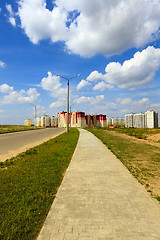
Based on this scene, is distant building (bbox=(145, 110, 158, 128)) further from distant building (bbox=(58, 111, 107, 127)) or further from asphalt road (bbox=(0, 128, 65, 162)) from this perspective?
asphalt road (bbox=(0, 128, 65, 162))

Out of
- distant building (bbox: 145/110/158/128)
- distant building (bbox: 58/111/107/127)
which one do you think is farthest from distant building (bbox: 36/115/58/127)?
distant building (bbox: 145/110/158/128)

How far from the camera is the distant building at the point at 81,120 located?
86.4 m

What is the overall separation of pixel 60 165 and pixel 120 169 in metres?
2.46

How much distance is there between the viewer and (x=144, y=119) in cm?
9375

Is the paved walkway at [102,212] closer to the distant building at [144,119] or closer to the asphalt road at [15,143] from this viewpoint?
the asphalt road at [15,143]

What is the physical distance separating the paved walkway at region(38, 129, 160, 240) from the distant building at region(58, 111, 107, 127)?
81.5 meters

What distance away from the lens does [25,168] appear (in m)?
5.64

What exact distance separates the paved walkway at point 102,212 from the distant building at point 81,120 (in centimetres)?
8153

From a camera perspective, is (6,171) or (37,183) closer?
(37,183)

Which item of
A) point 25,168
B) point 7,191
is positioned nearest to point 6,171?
point 25,168

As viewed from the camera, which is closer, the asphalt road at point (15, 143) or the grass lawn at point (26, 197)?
the grass lawn at point (26, 197)

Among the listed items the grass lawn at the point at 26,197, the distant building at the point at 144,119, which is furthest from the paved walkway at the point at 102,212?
the distant building at the point at 144,119

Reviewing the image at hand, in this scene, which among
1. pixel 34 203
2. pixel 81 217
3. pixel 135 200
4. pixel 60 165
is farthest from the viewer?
pixel 60 165

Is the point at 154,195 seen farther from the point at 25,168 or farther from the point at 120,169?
the point at 25,168
